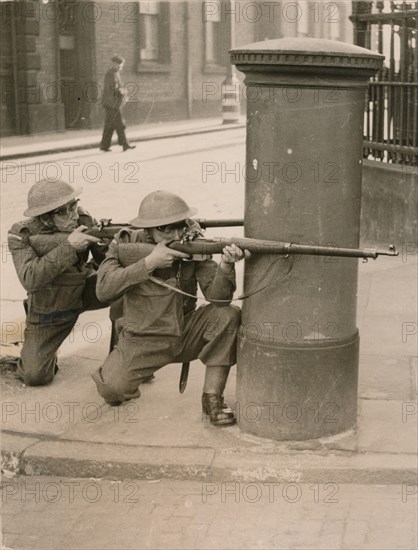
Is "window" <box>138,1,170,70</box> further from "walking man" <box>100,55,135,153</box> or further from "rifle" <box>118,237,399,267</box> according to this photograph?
"rifle" <box>118,237,399,267</box>

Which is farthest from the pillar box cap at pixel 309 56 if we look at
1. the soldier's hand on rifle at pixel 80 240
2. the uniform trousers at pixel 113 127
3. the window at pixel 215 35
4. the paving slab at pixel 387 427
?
the window at pixel 215 35

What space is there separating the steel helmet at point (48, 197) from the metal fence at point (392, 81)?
473 centimetres

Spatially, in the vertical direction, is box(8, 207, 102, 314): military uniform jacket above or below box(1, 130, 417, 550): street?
above

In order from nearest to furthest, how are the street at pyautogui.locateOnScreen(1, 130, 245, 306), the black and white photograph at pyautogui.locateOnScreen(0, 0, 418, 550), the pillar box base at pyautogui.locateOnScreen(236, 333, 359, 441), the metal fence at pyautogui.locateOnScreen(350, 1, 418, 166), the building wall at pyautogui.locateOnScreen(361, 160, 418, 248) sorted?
the black and white photograph at pyautogui.locateOnScreen(0, 0, 418, 550) < the pillar box base at pyautogui.locateOnScreen(236, 333, 359, 441) < the building wall at pyautogui.locateOnScreen(361, 160, 418, 248) < the metal fence at pyautogui.locateOnScreen(350, 1, 418, 166) < the street at pyautogui.locateOnScreen(1, 130, 245, 306)

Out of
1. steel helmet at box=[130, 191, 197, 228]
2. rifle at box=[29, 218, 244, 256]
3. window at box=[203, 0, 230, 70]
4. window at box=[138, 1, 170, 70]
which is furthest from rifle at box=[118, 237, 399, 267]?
window at box=[203, 0, 230, 70]

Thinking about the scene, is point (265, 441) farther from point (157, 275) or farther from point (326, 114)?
point (326, 114)

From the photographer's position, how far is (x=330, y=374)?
15.2ft

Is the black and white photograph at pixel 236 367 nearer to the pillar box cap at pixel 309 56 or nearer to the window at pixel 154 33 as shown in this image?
the pillar box cap at pixel 309 56

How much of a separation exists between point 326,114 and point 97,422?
6.55ft

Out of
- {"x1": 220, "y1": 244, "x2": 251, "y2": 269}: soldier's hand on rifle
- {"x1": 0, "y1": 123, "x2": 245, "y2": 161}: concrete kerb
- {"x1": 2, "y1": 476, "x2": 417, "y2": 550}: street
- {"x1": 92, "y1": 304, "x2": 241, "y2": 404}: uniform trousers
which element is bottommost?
{"x1": 2, "y1": 476, "x2": 417, "y2": 550}: street

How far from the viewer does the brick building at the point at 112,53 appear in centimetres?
2208

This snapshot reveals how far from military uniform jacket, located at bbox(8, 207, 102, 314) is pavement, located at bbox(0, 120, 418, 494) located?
483 millimetres

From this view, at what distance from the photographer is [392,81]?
31.8ft

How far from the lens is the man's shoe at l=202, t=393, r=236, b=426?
4.88m
